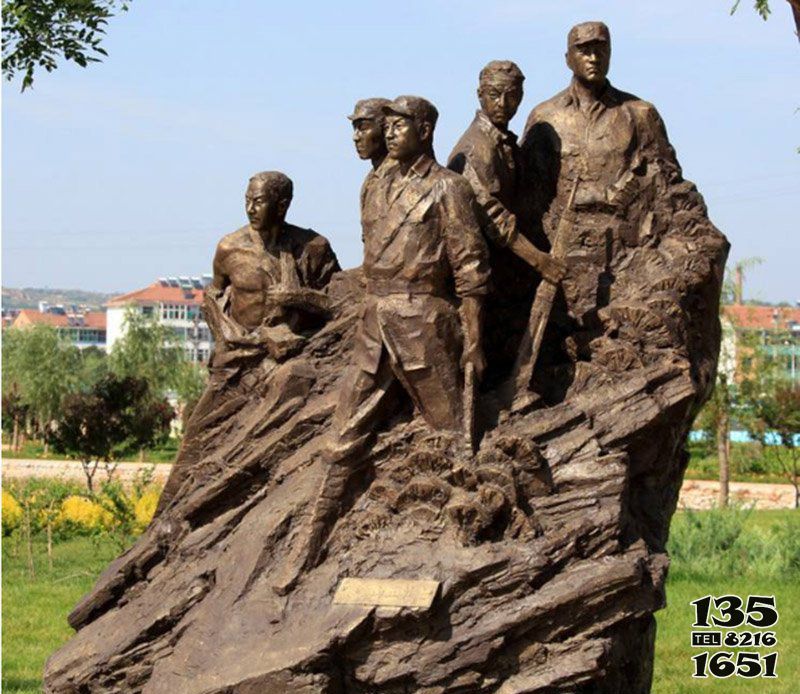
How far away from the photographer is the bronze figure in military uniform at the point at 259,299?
7.66m

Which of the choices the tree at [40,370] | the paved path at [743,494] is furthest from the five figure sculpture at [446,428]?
the tree at [40,370]

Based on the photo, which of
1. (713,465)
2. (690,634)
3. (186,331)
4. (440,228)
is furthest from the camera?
(186,331)

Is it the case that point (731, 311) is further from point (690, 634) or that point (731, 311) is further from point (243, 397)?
point (243, 397)

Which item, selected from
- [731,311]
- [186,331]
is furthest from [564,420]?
[186,331]

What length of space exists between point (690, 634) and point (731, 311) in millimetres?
11767

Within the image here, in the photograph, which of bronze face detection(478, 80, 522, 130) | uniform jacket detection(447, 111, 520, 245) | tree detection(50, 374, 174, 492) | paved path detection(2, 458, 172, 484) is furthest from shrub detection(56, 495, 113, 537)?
bronze face detection(478, 80, 522, 130)

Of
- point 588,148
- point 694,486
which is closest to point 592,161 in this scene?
point 588,148

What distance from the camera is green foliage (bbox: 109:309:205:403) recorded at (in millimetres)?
31220

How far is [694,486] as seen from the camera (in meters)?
21.1

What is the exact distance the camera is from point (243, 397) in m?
7.81

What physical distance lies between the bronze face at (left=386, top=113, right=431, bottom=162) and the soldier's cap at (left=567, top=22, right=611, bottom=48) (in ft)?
3.36

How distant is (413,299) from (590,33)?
5.51ft

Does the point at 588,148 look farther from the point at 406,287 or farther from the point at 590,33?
the point at 406,287

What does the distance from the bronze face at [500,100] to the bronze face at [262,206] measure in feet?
4.22
